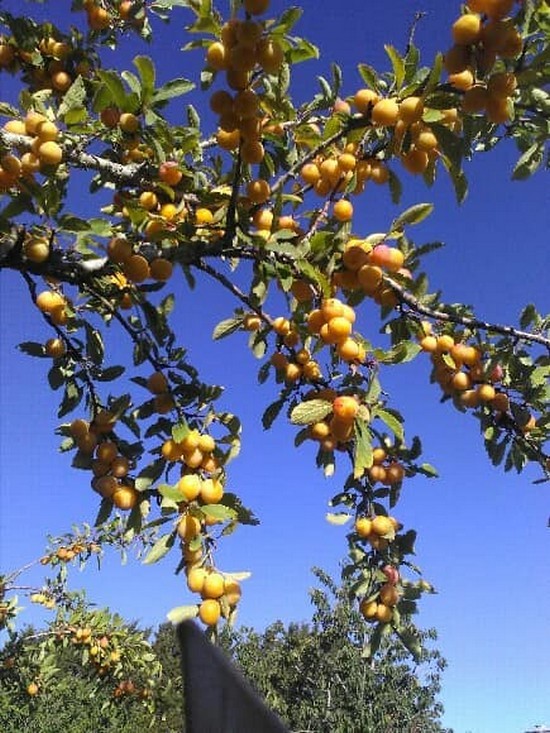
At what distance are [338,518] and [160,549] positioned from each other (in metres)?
1.00

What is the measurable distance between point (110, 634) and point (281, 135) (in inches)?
216

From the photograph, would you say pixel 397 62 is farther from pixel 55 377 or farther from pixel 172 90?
pixel 55 377

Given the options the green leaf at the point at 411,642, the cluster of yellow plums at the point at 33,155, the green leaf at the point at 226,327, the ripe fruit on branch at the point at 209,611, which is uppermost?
the cluster of yellow plums at the point at 33,155

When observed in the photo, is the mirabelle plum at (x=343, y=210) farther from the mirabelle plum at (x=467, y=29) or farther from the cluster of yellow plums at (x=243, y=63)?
the mirabelle plum at (x=467, y=29)

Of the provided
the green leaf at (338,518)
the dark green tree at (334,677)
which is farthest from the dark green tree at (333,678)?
the green leaf at (338,518)

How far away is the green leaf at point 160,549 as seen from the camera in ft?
5.98

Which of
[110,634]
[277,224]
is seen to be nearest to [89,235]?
[277,224]

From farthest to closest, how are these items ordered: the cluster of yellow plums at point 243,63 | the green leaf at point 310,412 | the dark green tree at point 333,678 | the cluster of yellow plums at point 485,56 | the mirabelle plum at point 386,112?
the dark green tree at point 333,678
the green leaf at point 310,412
the mirabelle plum at point 386,112
the cluster of yellow plums at point 243,63
the cluster of yellow plums at point 485,56

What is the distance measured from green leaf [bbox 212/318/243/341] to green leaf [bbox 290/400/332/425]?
27.3 inches

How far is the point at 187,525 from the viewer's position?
1760 mm

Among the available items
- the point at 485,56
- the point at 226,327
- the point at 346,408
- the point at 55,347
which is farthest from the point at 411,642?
the point at 485,56

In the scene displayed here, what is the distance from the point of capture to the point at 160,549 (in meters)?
1.83

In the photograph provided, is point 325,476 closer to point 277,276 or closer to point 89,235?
point 277,276

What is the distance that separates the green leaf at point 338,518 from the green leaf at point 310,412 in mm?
687
